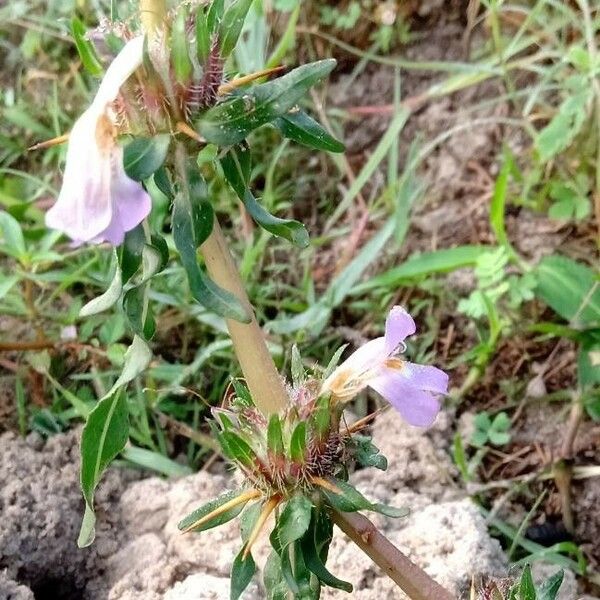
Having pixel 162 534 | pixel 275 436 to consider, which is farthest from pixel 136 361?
pixel 162 534

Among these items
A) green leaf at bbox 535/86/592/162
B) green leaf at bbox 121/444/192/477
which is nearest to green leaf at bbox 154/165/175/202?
green leaf at bbox 121/444/192/477

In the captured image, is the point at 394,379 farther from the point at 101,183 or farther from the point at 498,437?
the point at 498,437

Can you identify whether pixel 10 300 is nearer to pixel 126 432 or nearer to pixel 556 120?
pixel 126 432

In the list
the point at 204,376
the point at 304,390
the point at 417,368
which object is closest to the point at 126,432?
the point at 304,390

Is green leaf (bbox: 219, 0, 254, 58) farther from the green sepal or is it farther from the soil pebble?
the soil pebble

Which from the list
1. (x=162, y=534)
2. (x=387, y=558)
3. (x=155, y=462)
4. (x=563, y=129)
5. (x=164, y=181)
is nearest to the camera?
(x=164, y=181)
